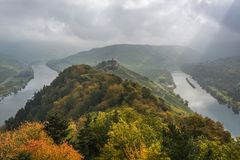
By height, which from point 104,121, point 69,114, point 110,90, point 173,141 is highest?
point 173,141

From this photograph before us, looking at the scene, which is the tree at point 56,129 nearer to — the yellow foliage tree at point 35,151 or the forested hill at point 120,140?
the forested hill at point 120,140

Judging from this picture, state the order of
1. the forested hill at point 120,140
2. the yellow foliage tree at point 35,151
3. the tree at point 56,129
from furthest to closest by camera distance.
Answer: the tree at point 56,129
the yellow foliage tree at point 35,151
the forested hill at point 120,140

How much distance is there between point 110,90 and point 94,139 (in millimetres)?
92420

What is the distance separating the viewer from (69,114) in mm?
188250

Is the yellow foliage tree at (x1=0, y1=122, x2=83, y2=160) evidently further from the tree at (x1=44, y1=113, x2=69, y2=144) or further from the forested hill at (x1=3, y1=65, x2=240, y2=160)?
the tree at (x1=44, y1=113, x2=69, y2=144)

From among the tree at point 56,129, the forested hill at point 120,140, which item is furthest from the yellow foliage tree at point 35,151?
the tree at point 56,129

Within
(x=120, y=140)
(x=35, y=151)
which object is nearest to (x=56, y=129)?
(x=120, y=140)

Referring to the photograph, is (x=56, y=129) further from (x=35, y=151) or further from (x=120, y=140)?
(x=35, y=151)

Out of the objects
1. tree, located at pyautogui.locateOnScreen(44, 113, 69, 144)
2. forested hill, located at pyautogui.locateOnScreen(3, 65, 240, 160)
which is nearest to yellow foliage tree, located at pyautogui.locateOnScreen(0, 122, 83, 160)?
forested hill, located at pyautogui.locateOnScreen(3, 65, 240, 160)

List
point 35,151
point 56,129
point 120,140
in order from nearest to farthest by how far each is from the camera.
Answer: point 35,151 < point 120,140 < point 56,129

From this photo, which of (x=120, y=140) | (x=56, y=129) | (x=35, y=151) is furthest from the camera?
(x=56, y=129)

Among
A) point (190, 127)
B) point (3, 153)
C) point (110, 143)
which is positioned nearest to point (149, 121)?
point (110, 143)

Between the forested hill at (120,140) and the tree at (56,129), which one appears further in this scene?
the tree at (56,129)

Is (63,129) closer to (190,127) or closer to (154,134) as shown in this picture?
(154,134)
